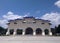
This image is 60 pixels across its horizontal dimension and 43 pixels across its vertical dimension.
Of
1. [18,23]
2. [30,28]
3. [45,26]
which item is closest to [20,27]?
[18,23]

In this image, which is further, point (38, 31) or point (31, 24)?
point (38, 31)

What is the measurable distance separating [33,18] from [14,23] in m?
6.27

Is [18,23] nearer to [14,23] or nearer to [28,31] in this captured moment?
[14,23]

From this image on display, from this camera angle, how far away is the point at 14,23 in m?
39.0

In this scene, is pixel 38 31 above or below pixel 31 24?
below

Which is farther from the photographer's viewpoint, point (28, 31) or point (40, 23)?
point (28, 31)

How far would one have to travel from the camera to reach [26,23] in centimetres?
3881

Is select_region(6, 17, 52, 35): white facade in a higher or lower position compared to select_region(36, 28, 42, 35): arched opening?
higher

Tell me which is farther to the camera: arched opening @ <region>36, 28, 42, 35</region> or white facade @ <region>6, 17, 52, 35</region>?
arched opening @ <region>36, 28, 42, 35</region>

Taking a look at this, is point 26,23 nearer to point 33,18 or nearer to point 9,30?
point 33,18

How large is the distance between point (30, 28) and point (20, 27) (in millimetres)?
4504

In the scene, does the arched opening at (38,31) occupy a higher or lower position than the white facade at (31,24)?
lower

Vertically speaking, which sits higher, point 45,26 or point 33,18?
point 33,18

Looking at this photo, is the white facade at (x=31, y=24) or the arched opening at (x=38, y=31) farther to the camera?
the arched opening at (x=38, y=31)
